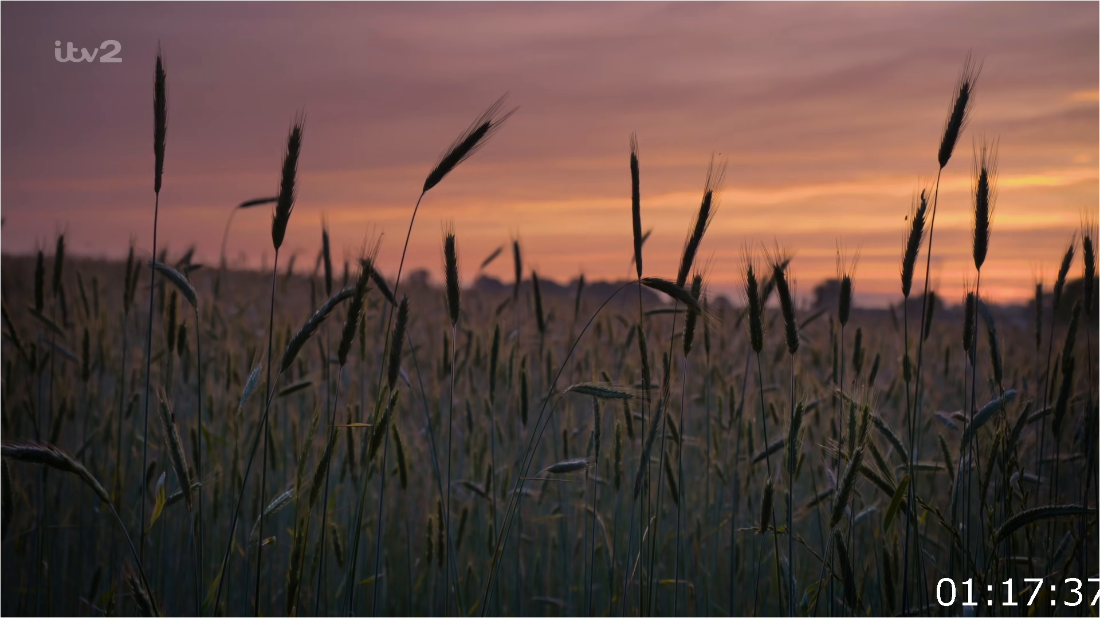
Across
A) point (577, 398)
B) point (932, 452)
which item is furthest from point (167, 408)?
point (932, 452)

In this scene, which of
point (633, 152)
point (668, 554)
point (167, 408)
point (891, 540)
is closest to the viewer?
point (167, 408)

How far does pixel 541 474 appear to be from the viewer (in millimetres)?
3002

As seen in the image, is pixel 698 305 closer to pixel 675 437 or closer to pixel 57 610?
pixel 675 437

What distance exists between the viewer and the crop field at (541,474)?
7.11ft

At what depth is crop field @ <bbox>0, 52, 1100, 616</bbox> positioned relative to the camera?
217 cm

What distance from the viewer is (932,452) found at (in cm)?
568

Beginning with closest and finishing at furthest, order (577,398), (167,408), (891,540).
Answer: (167,408) < (891,540) < (577,398)

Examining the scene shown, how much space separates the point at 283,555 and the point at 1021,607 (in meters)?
3.26
